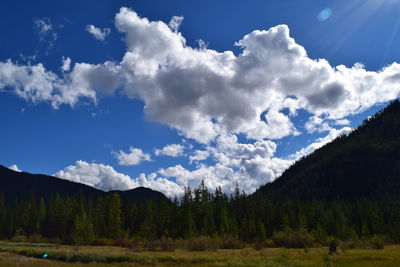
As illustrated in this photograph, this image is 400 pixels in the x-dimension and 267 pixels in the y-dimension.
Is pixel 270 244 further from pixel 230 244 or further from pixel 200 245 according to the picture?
pixel 200 245

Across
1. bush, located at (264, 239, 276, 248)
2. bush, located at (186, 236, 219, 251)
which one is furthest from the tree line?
bush, located at (186, 236, 219, 251)

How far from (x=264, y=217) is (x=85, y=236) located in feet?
162

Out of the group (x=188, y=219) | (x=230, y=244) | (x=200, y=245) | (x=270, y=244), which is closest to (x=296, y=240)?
(x=270, y=244)

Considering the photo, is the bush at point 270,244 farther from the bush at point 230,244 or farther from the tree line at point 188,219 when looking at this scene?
the tree line at point 188,219

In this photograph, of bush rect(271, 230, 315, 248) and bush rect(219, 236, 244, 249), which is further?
bush rect(271, 230, 315, 248)

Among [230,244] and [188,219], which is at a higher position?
[188,219]

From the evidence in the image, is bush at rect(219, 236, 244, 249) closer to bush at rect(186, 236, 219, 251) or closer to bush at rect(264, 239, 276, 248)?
bush at rect(264, 239, 276, 248)

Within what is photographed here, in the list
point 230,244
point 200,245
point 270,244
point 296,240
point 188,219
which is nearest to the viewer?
point 200,245

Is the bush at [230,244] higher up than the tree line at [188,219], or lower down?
lower down

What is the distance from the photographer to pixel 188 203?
9738 centimetres

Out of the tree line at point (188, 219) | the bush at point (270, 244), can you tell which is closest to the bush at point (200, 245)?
the bush at point (270, 244)

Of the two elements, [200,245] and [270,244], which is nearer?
[200,245]

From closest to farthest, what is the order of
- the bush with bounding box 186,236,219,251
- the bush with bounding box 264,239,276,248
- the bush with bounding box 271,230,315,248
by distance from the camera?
the bush with bounding box 186,236,219,251
the bush with bounding box 271,230,315,248
the bush with bounding box 264,239,276,248

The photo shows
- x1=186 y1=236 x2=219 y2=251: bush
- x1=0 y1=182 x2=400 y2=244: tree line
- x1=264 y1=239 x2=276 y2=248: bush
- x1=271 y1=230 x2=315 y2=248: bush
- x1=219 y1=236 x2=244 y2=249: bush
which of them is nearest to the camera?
x1=186 y1=236 x2=219 y2=251: bush
